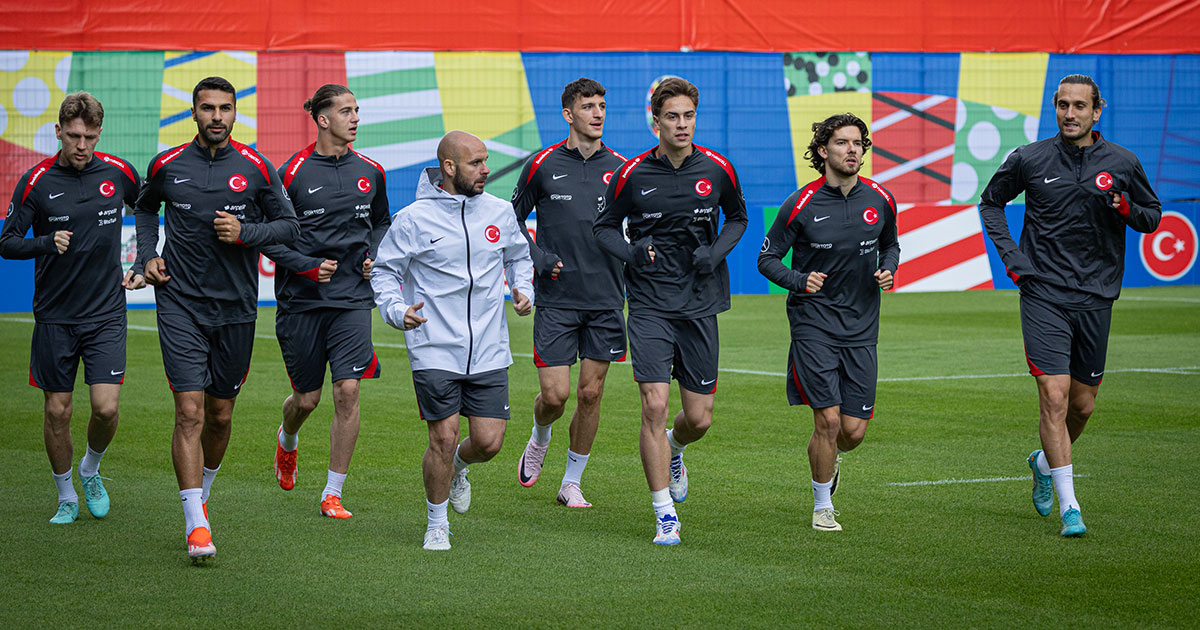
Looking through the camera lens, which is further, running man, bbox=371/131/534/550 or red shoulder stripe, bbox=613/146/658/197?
red shoulder stripe, bbox=613/146/658/197

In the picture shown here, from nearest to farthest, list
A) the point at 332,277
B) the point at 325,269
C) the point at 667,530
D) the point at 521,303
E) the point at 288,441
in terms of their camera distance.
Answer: the point at 521,303 → the point at 667,530 → the point at 325,269 → the point at 332,277 → the point at 288,441

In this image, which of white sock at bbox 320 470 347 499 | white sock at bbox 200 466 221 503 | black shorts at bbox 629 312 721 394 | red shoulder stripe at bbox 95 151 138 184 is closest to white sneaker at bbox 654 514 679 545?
black shorts at bbox 629 312 721 394

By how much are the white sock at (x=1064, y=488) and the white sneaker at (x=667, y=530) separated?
6.15 feet

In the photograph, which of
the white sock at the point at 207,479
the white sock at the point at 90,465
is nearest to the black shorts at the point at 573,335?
the white sock at the point at 207,479

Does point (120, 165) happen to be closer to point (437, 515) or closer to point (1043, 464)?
point (437, 515)

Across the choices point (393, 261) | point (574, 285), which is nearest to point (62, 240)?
point (393, 261)

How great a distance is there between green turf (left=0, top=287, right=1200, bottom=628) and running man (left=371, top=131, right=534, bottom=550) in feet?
1.67

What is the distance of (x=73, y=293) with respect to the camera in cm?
766

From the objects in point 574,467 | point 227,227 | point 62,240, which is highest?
point 227,227

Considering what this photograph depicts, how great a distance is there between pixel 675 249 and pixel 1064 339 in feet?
6.66

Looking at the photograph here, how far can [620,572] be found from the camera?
6395mm

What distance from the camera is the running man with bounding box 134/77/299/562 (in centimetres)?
694

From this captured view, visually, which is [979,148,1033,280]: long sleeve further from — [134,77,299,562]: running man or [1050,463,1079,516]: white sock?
[134,77,299,562]: running man

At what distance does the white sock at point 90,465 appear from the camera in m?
7.81
